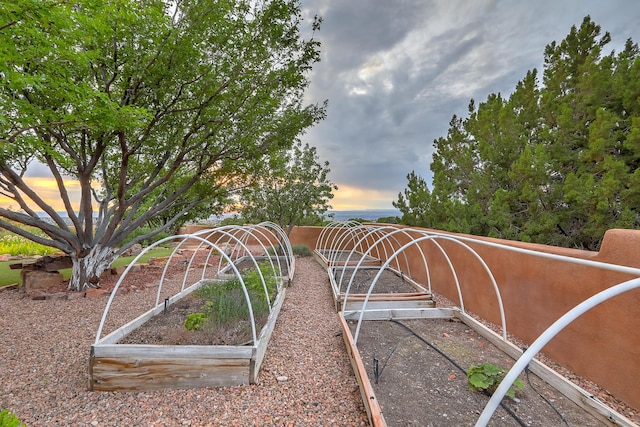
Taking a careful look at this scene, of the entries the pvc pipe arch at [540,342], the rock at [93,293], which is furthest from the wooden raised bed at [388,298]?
the rock at [93,293]

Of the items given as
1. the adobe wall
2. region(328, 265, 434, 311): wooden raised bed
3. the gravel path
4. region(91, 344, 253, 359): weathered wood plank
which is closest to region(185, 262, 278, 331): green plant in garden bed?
the gravel path

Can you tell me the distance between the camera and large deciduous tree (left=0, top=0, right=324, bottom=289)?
4.49m

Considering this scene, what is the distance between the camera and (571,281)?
3.20m

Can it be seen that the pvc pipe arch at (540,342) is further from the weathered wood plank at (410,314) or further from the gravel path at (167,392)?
the weathered wood plank at (410,314)

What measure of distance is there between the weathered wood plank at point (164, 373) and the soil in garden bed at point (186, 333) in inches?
17.8

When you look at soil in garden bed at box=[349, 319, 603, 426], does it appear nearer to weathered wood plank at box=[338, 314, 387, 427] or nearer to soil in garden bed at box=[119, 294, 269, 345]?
weathered wood plank at box=[338, 314, 387, 427]

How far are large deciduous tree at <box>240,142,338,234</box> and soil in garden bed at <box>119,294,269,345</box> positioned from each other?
788cm

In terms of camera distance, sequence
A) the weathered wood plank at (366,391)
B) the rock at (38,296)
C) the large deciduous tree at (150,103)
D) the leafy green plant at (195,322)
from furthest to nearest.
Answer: the rock at (38,296), the large deciduous tree at (150,103), the leafy green plant at (195,322), the weathered wood plank at (366,391)

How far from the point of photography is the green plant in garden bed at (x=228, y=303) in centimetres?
374

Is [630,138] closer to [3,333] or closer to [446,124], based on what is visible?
[446,124]

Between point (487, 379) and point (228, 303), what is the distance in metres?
3.31

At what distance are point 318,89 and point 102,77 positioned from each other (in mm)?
5573

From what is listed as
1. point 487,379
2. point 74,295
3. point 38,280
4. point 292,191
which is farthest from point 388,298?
point 292,191

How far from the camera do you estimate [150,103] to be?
616 cm
